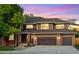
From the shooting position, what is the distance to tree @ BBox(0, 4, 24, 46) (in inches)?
833

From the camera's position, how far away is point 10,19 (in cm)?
2138

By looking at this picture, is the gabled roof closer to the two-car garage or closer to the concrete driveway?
the two-car garage

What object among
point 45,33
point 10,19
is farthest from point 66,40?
point 10,19

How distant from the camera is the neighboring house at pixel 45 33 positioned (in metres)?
21.6

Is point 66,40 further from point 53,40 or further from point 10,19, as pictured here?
point 10,19

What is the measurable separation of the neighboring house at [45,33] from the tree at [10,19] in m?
0.38

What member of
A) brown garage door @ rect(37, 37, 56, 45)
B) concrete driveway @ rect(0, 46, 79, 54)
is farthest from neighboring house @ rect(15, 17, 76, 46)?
concrete driveway @ rect(0, 46, 79, 54)

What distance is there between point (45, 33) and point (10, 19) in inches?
75.4
